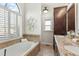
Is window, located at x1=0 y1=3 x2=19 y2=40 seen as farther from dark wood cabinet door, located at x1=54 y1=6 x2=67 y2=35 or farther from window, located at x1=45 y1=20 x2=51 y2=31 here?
window, located at x1=45 y1=20 x2=51 y2=31

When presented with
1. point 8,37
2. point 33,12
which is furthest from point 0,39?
point 33,12

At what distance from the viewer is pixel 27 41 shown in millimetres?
3176

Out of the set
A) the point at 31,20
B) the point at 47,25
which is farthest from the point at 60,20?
the point at 31,20

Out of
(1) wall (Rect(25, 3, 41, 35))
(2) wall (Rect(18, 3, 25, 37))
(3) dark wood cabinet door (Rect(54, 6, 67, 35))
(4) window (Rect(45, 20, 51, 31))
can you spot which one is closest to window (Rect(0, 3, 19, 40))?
(2) wall (Rect(18, 3, 25, 37))

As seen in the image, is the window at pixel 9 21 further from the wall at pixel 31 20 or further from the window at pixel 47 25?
the window at pixel 47 25

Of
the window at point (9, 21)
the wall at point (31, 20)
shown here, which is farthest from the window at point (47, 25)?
the window at point (9, 21)

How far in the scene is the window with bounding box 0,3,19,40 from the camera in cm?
280

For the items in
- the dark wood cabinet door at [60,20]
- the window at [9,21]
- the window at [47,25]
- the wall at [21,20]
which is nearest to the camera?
the window at [9,21]

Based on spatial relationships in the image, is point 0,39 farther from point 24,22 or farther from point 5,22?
point 24,22

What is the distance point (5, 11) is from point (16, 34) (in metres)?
0.54

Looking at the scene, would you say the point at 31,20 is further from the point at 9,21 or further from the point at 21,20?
the point at 9,21

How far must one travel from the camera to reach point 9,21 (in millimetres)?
2979

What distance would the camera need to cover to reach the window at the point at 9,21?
2.80m

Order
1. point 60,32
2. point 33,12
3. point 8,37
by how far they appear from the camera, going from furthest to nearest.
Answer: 1. point 60,32
2. point 33,12
3. point 8,37
